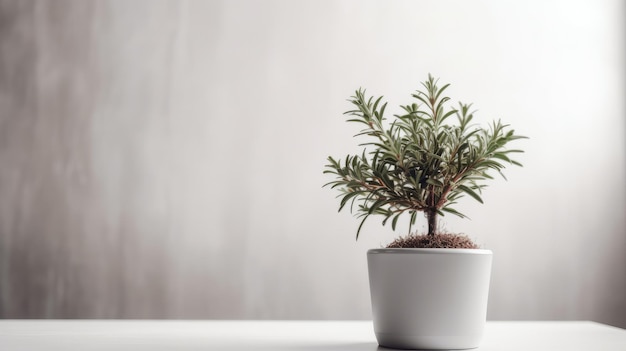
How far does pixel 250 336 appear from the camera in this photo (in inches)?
36.6

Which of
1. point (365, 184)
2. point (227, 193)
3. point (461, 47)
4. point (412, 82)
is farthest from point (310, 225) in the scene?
point (365, 184)

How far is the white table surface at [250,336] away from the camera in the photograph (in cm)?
79

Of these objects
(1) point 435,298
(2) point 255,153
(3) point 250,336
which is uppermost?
(2) point 255,153

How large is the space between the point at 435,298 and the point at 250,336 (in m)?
0.29

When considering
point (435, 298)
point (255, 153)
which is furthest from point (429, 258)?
point (255, 153)

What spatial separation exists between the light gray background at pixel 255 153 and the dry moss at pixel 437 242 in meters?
1.48

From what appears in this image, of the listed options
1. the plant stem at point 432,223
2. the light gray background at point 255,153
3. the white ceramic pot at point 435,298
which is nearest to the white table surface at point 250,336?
the white ceramic pot at point 435,298

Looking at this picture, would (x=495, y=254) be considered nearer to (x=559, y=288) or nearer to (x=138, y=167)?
(x=559, y=288)

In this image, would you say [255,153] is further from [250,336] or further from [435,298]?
[435,298]

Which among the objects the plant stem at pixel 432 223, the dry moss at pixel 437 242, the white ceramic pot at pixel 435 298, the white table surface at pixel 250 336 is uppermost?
the plant stem at pixel 432 223

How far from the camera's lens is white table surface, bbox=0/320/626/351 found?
0.79m

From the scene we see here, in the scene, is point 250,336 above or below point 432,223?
below

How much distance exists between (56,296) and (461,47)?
1.68m

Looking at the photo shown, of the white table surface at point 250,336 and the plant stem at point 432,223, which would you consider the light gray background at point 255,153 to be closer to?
the white table surface at point 250,336
